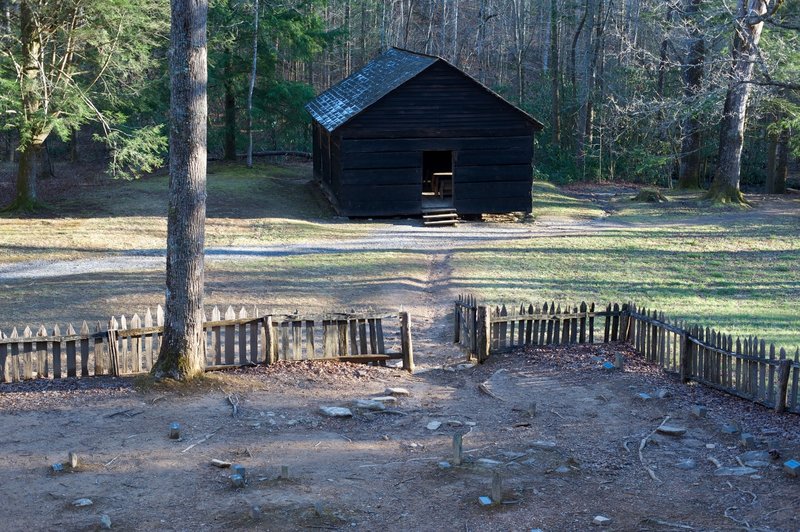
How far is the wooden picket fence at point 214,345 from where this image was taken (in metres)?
10.9

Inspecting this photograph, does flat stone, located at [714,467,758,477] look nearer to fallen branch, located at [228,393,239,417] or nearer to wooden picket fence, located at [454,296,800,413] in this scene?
wooden picket fence, located at [454,296,800,413]

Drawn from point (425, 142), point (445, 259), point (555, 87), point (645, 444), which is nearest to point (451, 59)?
point (555, 87)

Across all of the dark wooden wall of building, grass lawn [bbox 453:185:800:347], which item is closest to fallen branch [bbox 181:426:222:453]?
grass lawn [bbox 453:185:800:347]

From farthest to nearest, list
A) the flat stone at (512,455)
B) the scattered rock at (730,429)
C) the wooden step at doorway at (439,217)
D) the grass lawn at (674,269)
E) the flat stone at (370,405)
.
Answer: the wooden step at doorway at (439,217)
the grass lawn at (674,269)
the flat stone at (370,405)
the scattered rock at (730,429)
the flat stone at (512,455)

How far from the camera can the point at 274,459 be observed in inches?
341

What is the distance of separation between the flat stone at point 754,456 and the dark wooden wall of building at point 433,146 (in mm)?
21081

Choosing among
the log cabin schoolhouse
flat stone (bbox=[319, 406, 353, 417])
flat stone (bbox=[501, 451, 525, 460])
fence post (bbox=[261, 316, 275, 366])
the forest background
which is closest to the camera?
flat stone (bbox=[501, 451, 525, 460])

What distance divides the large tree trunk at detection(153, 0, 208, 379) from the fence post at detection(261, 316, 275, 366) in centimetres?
95

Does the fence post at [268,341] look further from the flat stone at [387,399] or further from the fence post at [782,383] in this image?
the fence post at [782,383]

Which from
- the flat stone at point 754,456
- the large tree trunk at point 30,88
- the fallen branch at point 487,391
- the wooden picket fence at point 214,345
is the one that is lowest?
the fallen branch at point 487,391

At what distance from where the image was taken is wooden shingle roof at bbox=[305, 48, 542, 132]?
28.5m

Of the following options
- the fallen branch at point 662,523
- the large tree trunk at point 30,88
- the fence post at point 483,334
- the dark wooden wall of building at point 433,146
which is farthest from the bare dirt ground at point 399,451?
the large tree trunk at point 30,88

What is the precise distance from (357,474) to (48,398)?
4.33 metres

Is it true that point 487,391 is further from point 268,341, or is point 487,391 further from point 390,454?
point 268,341
